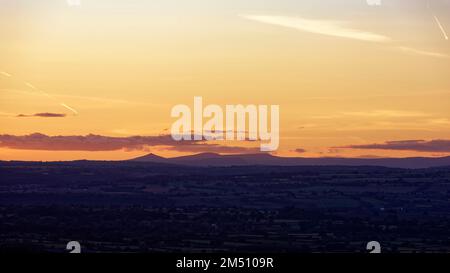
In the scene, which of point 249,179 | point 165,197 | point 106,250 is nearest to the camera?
point 106,250

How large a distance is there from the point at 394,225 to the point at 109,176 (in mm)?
46760

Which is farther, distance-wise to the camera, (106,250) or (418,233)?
(418,233)

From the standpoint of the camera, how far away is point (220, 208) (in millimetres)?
111250

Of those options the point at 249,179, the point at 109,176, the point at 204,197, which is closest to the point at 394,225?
the point at 204,197

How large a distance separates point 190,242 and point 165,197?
140 feet

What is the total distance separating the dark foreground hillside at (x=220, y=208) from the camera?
79000 mm

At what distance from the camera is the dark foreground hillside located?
7900 centimetres
